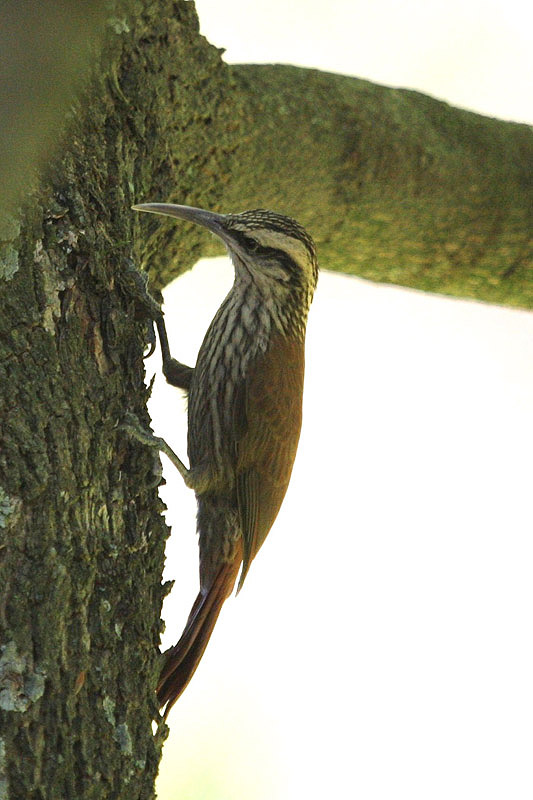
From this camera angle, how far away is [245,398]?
11.3 ft

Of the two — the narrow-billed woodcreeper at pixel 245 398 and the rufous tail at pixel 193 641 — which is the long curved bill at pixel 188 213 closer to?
the narrow-billed woodcreeper at pixel 245 398

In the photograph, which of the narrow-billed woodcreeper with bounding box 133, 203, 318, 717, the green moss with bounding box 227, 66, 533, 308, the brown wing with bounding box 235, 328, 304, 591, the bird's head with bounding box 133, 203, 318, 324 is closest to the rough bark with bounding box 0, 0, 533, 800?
the green moss with bounding box 227, 66, 533, 308

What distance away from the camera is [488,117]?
14.8ft

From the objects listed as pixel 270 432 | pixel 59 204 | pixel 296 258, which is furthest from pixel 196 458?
pixel 59 204

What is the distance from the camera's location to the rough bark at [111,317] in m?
1.93

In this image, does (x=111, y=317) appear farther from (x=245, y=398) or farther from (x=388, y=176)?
(x=388, y=176)

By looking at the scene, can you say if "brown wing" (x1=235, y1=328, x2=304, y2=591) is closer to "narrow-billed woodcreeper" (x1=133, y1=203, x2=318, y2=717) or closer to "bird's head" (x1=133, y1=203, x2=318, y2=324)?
"narrow-billed woodcreeper" (x1=133, y1=203, x2=318, y2=717)

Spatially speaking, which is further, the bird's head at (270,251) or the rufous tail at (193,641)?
the bird's head at (270,251)

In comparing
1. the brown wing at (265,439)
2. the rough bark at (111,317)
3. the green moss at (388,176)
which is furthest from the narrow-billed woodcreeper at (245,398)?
Result: the green moss at (388,176)

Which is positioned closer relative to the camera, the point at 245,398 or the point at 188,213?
the point at 188,213

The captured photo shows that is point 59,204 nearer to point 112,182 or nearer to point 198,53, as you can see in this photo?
point 112,182

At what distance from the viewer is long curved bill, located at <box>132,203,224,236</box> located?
9.70 feet

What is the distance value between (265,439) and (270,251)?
673 millimetres

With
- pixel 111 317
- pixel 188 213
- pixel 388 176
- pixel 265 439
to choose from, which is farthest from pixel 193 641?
pixel 388 176
